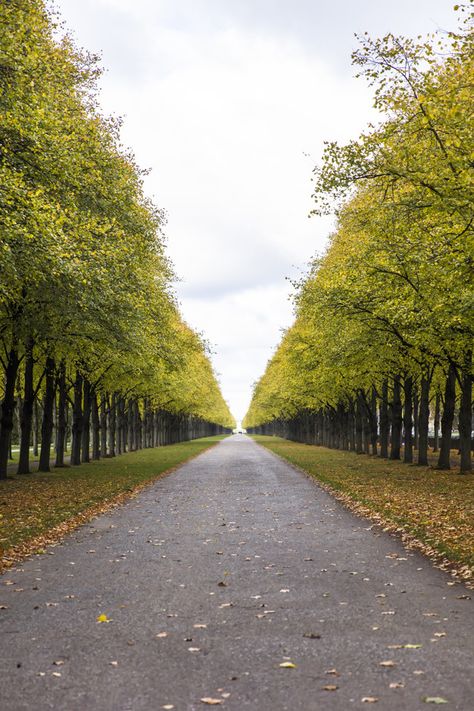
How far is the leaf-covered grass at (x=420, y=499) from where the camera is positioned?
11.5 m

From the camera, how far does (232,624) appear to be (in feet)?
22.4

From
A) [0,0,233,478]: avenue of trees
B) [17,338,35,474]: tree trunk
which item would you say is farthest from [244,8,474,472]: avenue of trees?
[17,338,35,474]: tree trunk

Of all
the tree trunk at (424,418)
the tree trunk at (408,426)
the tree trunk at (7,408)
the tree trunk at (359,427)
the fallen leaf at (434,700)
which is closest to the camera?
the fallen leaf at (434,700)

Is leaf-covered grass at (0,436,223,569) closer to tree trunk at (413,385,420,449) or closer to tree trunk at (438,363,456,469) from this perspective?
tree trunk at (438,363,456,469)

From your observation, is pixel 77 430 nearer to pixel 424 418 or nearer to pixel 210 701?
pixel 424 418


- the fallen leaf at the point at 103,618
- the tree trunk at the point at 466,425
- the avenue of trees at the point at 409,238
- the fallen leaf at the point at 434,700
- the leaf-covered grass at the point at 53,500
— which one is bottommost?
the leaf-covered grass at the point at 53,500

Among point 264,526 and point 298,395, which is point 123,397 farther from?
point 264,526

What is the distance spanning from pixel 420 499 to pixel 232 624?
12100 mm

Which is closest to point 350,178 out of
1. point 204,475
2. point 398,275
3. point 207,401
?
point 398,275

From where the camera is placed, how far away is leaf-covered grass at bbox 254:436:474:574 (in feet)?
37.6

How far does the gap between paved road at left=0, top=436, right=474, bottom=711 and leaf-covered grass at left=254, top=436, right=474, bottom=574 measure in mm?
905

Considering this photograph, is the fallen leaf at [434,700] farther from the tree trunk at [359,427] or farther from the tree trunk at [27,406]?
the tree trunk at [359,427]

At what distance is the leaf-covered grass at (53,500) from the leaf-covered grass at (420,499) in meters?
7.25

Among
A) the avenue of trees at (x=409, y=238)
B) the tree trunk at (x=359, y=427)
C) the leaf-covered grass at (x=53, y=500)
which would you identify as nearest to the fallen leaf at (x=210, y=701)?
the leaf-covered grass at (x=53, y=500)
